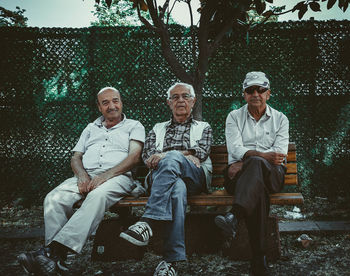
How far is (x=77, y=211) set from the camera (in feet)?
10.3

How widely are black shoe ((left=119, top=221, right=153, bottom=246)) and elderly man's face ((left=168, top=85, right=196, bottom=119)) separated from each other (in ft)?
5.13

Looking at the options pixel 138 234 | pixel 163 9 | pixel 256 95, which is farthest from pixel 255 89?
pixel 138 234

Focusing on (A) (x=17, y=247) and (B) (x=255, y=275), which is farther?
(A) (x=17, y=247)

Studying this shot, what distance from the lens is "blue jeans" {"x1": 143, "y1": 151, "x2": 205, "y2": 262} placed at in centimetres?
289

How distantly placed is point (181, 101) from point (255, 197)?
153 cm

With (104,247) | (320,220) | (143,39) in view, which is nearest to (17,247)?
(104,247)

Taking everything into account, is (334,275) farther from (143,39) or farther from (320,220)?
(143,39)

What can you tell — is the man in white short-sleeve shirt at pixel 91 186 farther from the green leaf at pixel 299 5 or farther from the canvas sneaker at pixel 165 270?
the green leaf at pixel 299 5

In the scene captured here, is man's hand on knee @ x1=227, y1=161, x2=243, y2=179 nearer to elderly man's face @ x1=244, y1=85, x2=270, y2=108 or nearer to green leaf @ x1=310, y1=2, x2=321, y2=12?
elderly man's face @ x1=244, y1=85, x2=270, y2=108

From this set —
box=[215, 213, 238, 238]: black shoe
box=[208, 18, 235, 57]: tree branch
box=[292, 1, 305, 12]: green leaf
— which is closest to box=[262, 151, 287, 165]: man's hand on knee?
box=[215, 213, 238, 238]: black shoe

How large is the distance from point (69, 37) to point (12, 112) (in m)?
1.51

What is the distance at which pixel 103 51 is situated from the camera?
5359 mm

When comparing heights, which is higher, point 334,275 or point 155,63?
point 155,63

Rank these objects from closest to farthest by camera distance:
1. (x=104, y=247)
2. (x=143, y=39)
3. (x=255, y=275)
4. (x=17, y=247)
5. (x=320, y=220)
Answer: (x=255, y=275)
(x=104, y=247)
(x=17, y=247)
(x=320, y=220)
(x=143, y=39)
